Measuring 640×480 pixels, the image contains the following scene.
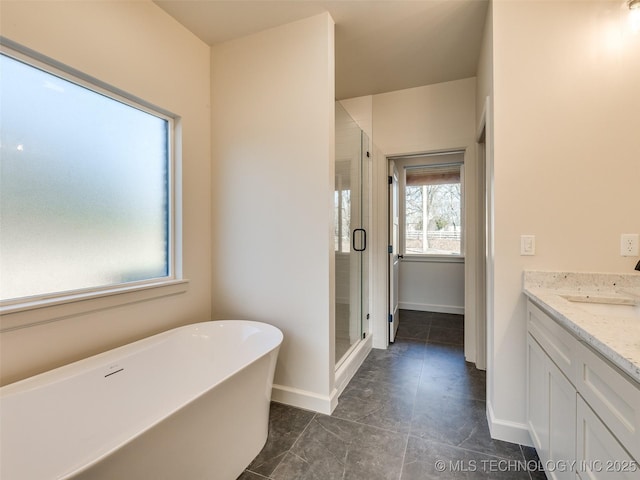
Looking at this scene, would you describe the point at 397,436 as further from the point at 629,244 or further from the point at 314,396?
the point at 629,244

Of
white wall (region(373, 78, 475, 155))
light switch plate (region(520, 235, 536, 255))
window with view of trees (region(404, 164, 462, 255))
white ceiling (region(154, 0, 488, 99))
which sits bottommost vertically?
light switch plate (region(520, 235, 536, 255))

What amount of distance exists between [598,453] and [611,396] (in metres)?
0.21

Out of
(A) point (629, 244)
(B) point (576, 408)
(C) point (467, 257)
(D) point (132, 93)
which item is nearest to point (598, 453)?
(B) point (576, 408)

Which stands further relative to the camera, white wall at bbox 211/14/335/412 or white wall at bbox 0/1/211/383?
white wall at bbox 211/14/335/412

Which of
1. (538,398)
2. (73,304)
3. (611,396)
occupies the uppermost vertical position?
(73,304)

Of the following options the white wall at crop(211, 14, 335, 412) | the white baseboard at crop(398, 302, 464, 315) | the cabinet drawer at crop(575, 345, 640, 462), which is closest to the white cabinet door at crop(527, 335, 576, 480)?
the cabinet drawer at crop(575, 345, 640, 462)

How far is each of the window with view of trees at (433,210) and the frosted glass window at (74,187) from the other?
12.2ft

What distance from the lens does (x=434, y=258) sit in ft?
14.9

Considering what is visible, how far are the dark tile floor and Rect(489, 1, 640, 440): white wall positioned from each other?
0.82ft

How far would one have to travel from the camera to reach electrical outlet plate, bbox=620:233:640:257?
1505 mm

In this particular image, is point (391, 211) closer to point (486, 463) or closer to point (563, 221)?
point (563, 221)

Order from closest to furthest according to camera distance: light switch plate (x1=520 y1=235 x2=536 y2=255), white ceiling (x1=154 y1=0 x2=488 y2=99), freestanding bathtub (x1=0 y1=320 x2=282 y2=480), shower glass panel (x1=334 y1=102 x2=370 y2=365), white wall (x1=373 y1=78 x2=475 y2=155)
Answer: freestanding bathtub (x1=0 y1=320 x2=282 y2=480) → light switch plate (x1=520 y1=235 x2=536 y2=255) → white ceiling (x1=154 y1=0 x2=488 y2=99) → shower glass panel (x1=334 y1=102 x2=370 y2=365) → white wall (x1=373 y1=78 x2=475 y2=155)

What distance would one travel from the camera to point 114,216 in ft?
5.87

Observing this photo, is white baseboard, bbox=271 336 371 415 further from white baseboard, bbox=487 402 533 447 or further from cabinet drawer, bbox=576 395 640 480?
cabinet drawer, bbox=576 395 640 480
